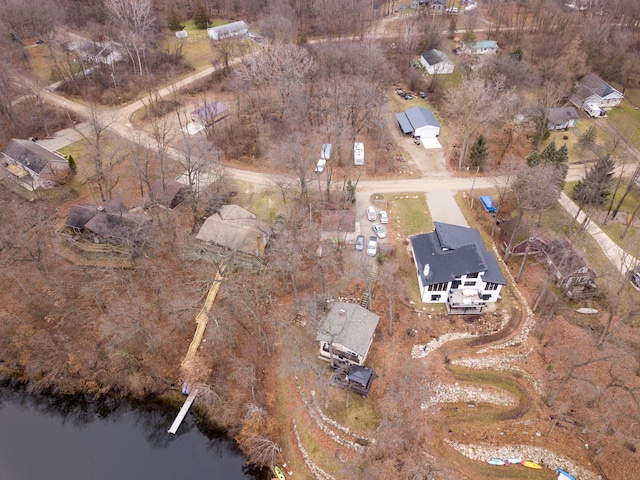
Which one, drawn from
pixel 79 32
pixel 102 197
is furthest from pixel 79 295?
pixel 79 32

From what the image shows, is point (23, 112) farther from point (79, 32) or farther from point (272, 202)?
point (272, 202)

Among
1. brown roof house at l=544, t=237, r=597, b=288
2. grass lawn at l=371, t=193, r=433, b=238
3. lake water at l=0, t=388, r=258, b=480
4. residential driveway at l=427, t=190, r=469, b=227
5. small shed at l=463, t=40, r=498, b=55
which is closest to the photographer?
lake water at l=0, t=388, r=258, b=480

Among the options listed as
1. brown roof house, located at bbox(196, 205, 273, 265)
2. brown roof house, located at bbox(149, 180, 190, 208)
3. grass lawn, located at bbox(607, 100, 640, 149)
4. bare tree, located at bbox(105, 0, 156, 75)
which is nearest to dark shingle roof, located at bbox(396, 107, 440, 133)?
grass lawn, located at bbox(607, 100, 640, 149)

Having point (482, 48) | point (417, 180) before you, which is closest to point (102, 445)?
point (417, 180)

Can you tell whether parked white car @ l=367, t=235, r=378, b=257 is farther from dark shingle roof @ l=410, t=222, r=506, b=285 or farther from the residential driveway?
the residential driveway

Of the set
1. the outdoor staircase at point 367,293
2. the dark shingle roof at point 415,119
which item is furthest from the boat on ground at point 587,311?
the dark shingle roof at point 415,119
